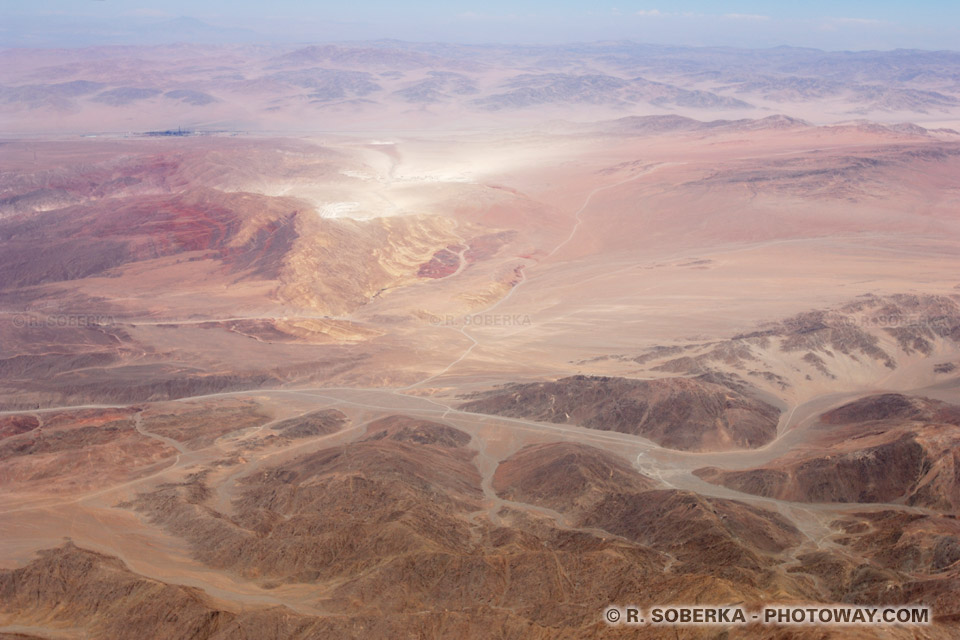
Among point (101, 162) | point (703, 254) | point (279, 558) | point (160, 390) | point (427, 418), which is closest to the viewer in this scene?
point (279, 558)

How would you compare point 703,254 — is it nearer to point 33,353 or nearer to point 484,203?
point 484,203

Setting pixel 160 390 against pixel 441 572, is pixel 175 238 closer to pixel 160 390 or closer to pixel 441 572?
pixel 160 390

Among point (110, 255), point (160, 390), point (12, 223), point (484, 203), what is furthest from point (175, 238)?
point (484, 203)

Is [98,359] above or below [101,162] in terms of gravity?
below

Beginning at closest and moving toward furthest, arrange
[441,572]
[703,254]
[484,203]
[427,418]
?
[441,572] < [427,418] < [703,254] < [484,203]

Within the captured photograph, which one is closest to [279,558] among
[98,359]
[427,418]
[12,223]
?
[427,418]

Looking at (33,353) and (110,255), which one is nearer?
(33,353)
